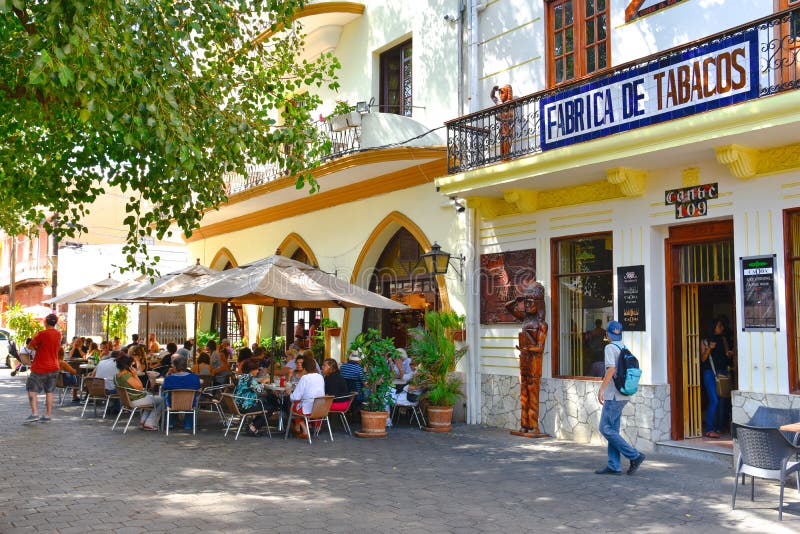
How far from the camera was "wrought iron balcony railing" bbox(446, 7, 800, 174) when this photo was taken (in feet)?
27.1

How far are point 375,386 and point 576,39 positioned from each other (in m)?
6.15

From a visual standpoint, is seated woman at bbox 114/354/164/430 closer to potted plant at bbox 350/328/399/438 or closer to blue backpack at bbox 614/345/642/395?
potted plant at bbox 350/328/399/438

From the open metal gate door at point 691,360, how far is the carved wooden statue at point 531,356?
206 cm

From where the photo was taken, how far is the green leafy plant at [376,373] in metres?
11.2

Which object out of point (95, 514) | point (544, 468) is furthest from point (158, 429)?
point (544, 468)

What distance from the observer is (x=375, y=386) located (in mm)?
11406

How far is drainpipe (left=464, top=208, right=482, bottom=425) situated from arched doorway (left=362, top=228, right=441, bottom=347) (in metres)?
1.36

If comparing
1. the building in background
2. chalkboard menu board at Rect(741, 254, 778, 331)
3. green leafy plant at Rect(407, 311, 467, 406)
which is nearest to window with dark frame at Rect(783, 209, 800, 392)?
the building in background

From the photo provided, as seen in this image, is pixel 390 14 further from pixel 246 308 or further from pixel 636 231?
pixel 246 308

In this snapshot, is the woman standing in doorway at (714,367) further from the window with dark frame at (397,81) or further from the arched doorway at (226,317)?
the arched doorway at (226,317)

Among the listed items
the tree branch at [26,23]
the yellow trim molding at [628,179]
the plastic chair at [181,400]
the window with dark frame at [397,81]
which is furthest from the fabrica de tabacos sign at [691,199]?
the tree branch at [26,23]

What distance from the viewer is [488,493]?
7.50 meters

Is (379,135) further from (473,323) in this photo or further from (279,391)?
(279,391)

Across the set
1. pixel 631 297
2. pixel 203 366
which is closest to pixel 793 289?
pixel 631 297
